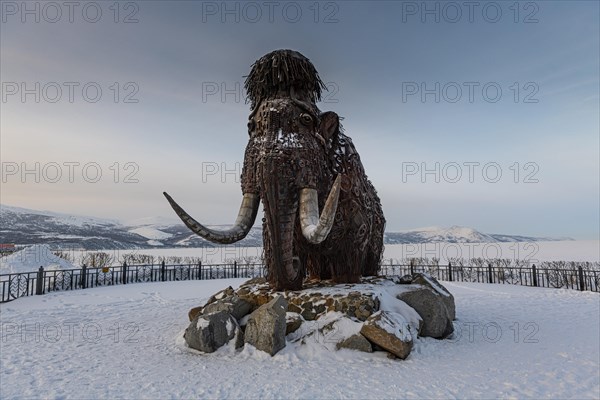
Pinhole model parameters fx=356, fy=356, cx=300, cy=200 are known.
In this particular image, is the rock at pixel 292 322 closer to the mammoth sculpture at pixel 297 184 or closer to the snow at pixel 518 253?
the mammoth sculpture at pixel 297 184

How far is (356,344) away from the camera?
4.70 meters

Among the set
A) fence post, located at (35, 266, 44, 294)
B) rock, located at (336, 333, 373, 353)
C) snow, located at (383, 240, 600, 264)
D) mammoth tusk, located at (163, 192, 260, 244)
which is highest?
mammoth tusk, located at (163, 192, 260, 244)

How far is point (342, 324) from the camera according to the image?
16.2ft

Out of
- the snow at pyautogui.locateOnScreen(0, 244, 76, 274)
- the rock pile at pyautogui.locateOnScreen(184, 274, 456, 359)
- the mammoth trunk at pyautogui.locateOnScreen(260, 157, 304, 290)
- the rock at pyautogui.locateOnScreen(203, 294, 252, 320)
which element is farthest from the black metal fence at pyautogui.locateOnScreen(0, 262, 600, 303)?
the mammoth trunk at pyautogui.locateOnScreen(260, 157, 304, 290)

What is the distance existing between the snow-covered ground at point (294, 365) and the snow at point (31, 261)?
9628 millimetres

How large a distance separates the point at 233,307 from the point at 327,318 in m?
1.43

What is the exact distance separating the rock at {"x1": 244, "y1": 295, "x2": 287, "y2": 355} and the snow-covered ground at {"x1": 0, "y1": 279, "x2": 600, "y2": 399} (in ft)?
0.42

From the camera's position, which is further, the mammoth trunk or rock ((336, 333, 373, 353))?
the mammoth trunk

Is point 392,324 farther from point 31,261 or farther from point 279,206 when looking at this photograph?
point 31,261

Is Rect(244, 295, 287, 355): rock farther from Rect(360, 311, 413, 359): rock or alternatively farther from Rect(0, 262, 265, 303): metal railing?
Rect(0, 262, 265, 303): metal railing

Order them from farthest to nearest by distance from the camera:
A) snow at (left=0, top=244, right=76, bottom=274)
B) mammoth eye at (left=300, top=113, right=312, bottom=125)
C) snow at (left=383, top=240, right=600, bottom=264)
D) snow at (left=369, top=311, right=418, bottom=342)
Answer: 1. snow at (left=383, top=240, right=600, bottom=264)
2. snow at (left=0, top=244, right=76, bottom=274)
3. mammoth eye at (left=300, top=113, right=312, bottom=125)
4. snow at (left=369, top=311, right=418, bottom=342)

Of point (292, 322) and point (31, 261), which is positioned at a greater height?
point (292, 322)

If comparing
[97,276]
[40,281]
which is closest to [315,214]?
[40,281]

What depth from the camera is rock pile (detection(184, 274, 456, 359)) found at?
4.66 m
